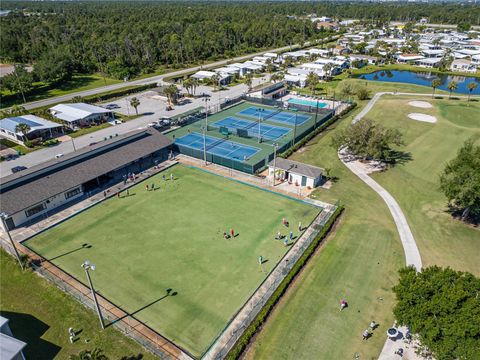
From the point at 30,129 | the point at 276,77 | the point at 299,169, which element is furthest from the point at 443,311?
the point at 276,77

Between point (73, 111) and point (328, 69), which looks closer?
point (73, 111)

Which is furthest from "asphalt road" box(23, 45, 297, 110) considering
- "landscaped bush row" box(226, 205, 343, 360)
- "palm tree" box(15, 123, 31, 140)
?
"landscaped bush row" box(226, 205, 343, 360)

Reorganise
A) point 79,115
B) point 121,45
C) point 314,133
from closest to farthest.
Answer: point 314,133, point 79,115, point 121,45

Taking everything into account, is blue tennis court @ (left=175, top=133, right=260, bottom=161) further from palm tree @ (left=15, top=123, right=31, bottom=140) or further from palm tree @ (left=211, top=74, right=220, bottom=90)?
palm tree @ (left=211, top=74, right=220, bottom=90)

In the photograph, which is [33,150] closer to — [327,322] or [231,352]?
[231,352]

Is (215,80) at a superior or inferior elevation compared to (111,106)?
superior

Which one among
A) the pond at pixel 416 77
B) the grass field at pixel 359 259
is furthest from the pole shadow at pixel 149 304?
the pond at pixel 416 77

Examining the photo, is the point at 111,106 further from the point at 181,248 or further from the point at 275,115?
the point at 181,248

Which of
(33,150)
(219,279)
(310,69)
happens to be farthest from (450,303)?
(310,69)
